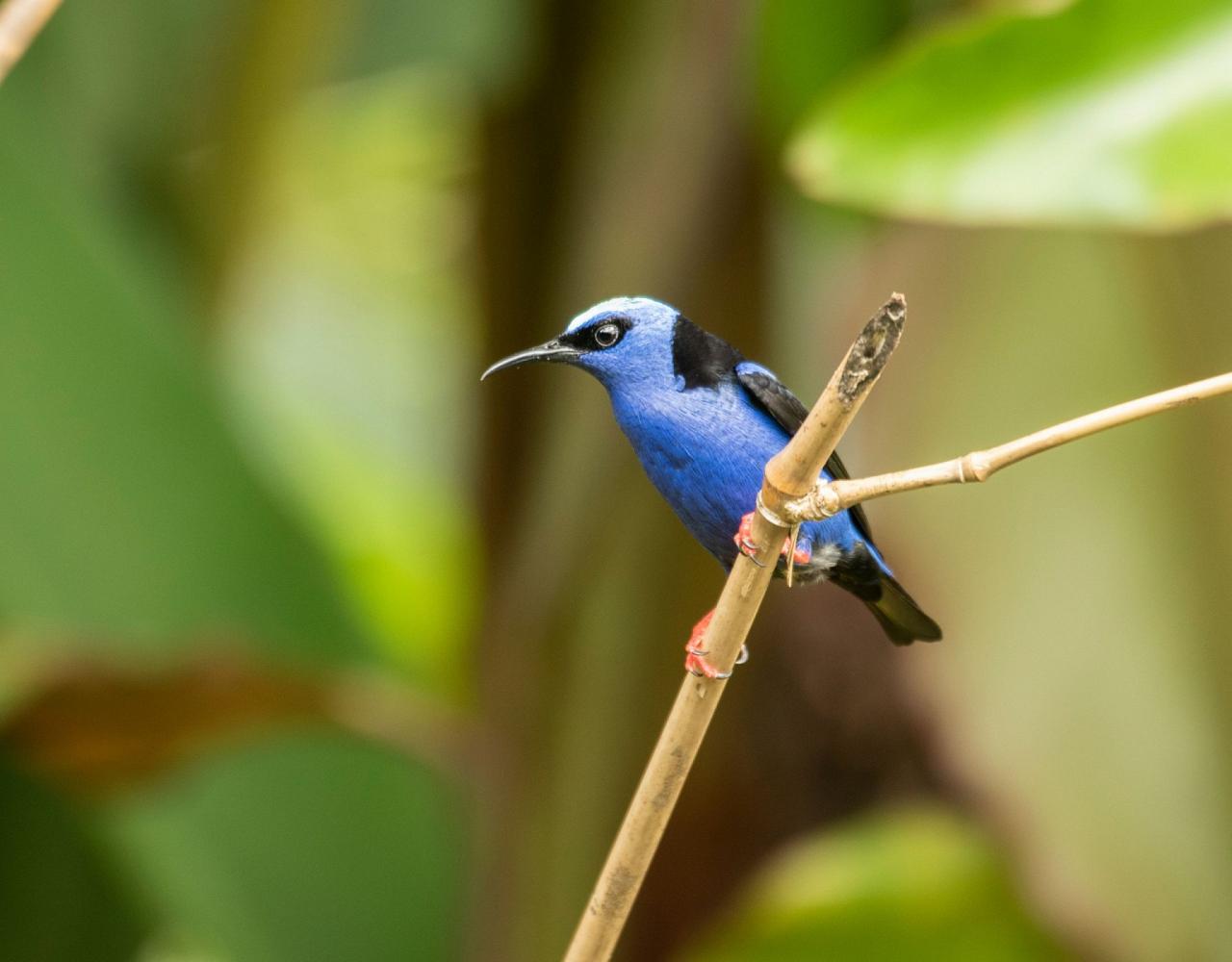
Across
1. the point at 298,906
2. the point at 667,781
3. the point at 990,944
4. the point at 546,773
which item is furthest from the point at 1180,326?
the point at 298,906

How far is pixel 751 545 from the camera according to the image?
0.70 metres

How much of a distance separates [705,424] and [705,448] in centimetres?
2

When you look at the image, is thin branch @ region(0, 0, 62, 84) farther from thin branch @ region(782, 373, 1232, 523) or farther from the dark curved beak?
thin branch @ region(782, 373, 1232, 523)

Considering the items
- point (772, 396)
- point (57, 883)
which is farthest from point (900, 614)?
point (57, 883)

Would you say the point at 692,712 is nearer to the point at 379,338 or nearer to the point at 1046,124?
the point at 1046,124

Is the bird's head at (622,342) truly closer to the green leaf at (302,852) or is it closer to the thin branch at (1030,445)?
the thin branch at (1030,445)

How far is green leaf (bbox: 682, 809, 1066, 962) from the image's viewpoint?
4.98 feet

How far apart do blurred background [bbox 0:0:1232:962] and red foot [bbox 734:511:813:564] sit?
11.7 inches

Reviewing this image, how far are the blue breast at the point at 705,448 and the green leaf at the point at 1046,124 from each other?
21 centimetres

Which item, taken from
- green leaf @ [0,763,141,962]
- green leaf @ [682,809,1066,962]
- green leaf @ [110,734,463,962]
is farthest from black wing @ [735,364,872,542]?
green leaf @ [0,763,141,962]

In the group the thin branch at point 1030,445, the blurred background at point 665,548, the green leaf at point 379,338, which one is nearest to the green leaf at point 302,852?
the blurred background at point 665,548

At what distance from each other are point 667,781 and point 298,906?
1259mm

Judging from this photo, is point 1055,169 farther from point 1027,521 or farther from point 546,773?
point 546,773

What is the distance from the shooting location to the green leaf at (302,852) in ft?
5.57
